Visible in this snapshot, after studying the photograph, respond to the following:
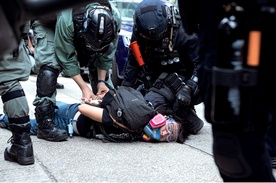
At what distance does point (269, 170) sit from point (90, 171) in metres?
1.61

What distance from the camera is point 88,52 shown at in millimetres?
3648

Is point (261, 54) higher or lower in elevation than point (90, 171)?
higher

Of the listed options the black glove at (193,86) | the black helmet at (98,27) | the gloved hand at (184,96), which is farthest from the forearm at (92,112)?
the black glove at (193,86)

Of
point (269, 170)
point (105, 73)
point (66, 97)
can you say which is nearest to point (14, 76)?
point (105, 73)

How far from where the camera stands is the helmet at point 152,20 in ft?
11.9

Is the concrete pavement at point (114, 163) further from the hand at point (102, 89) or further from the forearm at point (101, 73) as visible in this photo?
the forearm at point (101, 73)

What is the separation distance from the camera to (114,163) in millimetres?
3000

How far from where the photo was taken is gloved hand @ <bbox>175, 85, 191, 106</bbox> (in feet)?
11.9

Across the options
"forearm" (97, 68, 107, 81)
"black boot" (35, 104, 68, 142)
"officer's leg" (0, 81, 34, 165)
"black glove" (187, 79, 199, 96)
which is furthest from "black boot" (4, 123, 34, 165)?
"black glove" (187, 79, 199, 96)

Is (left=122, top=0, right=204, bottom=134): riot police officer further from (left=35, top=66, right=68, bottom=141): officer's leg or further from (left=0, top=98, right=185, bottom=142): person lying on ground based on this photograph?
(left=35, top=66, right=68, bottom=141): officer's leg

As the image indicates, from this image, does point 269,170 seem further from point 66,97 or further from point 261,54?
point 66,97

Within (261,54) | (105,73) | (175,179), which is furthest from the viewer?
(105,73)

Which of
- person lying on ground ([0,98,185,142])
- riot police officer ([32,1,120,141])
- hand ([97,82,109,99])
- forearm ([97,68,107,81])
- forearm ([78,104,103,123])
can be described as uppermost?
riot police officer ([32,1,120,141])

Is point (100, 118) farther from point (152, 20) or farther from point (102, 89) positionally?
point (152, 20)
